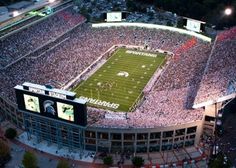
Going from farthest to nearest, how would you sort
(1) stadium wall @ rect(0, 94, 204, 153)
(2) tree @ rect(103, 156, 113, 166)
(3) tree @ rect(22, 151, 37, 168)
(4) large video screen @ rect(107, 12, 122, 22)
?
(4) large video screen @ rect(107, 12, 122, 22)
(1) stadium wall @ rect(0, 94, 204, 153)
(2) tree @ rect(103, 156, 113, 166)
(3) tree @ rect(22, 151, 37, 168)

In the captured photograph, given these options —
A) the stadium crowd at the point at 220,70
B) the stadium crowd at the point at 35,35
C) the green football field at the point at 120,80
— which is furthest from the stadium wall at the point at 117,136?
the stadium crowd at the point at 35,35

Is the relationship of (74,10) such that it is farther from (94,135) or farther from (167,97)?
(94,135)

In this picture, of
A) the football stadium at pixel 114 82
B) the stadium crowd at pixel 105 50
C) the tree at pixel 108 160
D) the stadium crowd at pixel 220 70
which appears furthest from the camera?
the stadium crowd at pixel 220 70

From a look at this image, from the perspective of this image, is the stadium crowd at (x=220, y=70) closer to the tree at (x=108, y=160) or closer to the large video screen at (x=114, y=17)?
the tree at (x=108, y=160)

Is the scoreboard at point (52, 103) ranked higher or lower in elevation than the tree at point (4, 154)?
higher

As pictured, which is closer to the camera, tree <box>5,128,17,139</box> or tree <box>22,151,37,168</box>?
tree <box>22,151,37,168</box>

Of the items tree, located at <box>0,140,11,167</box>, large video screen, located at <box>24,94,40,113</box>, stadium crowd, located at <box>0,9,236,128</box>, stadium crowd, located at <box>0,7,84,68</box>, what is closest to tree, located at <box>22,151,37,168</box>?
tree, located at <box>0,140,11,167</box>

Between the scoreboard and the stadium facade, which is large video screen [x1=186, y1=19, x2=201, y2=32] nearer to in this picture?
the stadium facade

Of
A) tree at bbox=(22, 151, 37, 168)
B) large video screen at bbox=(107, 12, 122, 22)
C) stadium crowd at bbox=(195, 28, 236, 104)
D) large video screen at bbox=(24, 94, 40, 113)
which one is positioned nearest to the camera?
tree at bbox=(22, 151, 37, 168)
